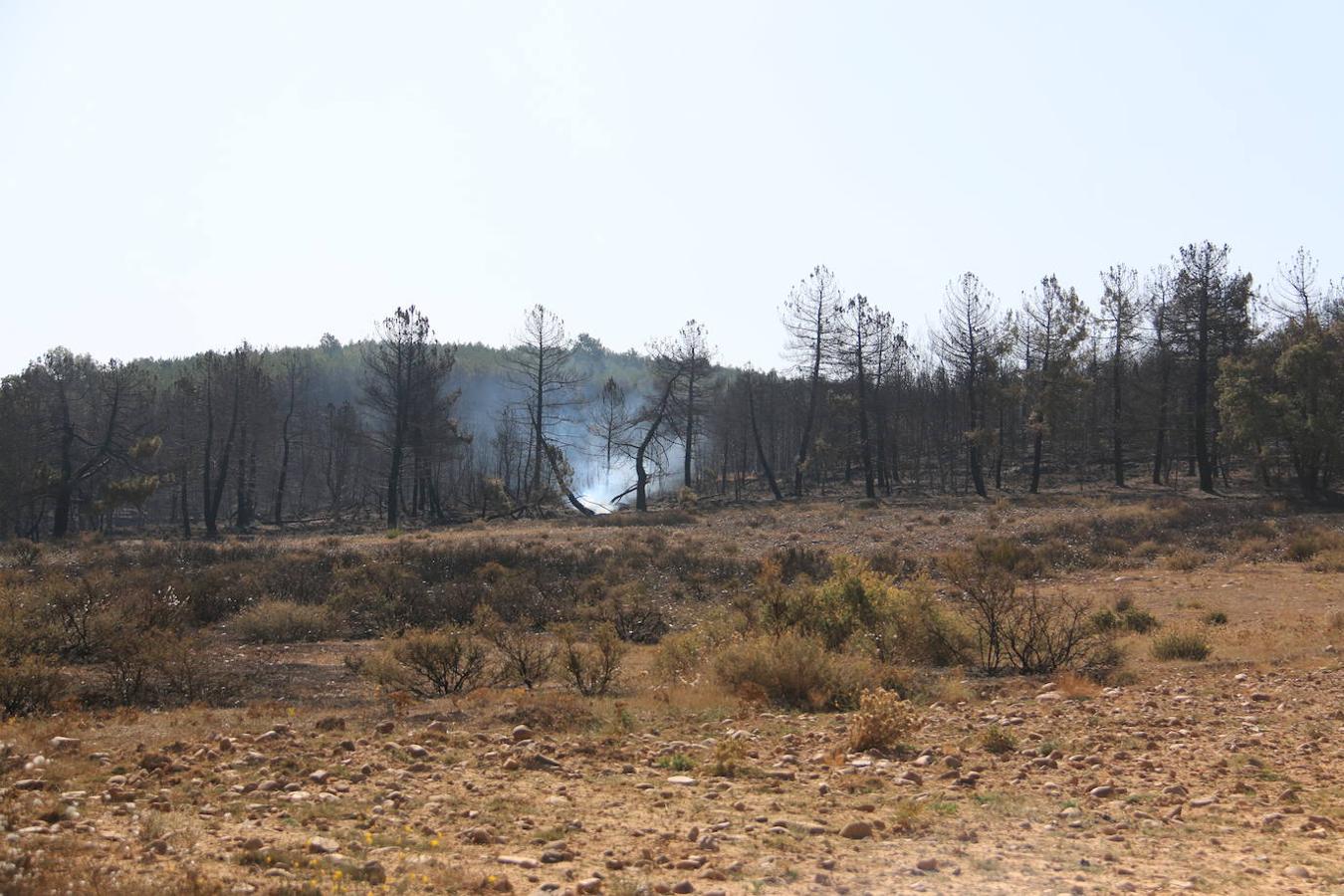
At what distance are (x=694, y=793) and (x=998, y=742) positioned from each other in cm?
314

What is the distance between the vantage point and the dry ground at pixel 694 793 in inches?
225

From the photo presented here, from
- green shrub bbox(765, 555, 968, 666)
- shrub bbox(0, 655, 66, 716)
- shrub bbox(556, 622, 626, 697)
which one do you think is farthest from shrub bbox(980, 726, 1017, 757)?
shrub bbox(0, 655, 66, 716)

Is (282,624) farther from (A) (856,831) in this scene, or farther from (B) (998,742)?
(A) (856,831)

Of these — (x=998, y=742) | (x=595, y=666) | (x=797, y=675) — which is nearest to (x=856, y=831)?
(x=998, y=742)

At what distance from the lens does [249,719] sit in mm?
10516

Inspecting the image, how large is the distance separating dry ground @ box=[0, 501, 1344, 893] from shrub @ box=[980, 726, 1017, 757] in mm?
112

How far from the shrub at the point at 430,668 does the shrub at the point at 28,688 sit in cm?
407

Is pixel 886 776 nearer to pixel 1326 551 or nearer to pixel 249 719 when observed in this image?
pixel 249 719

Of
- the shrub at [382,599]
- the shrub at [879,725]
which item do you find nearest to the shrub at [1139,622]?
the shrub at [879,725]

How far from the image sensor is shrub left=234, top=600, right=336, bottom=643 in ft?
64.6

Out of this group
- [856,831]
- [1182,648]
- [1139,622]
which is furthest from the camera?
[1139,622]

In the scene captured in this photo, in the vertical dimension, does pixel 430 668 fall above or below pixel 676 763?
below

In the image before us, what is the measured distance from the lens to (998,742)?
354 inches

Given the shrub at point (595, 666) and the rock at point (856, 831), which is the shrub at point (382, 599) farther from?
the rock at point (856, 831)
